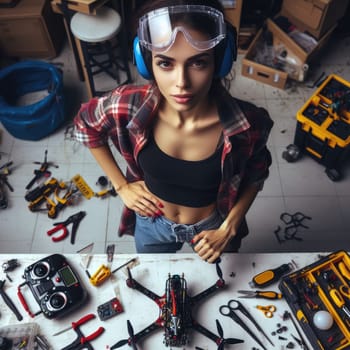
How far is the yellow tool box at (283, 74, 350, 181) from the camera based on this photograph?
221 centimetres

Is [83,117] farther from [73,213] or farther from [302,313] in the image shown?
[73,213]

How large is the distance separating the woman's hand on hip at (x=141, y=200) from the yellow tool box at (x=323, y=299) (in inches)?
18.4

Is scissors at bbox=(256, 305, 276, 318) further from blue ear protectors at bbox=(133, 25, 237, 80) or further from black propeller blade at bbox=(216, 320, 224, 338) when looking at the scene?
blue ear protectors at bbox=(133, 25, 237, 80)

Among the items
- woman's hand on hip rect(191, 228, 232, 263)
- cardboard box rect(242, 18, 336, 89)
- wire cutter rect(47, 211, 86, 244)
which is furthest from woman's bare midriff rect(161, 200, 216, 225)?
cardboard box rect(242, 18, 336, 89)

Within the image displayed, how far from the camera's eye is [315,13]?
2.72 m

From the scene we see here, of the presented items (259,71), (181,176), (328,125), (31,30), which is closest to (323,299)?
(181,176)

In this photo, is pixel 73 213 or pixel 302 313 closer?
pixel 302 313

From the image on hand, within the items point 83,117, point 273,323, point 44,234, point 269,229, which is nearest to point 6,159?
point 44,234

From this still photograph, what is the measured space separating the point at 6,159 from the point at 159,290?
1.70 metres

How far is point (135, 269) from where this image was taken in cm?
134

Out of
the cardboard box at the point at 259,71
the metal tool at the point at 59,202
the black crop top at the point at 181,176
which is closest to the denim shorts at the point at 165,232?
the black crop top at the point at 181,176

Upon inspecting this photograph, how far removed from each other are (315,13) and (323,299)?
2151mm

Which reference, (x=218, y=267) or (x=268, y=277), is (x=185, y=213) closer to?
(x=218, y=267)

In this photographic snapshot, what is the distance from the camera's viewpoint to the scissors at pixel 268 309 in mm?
1259
